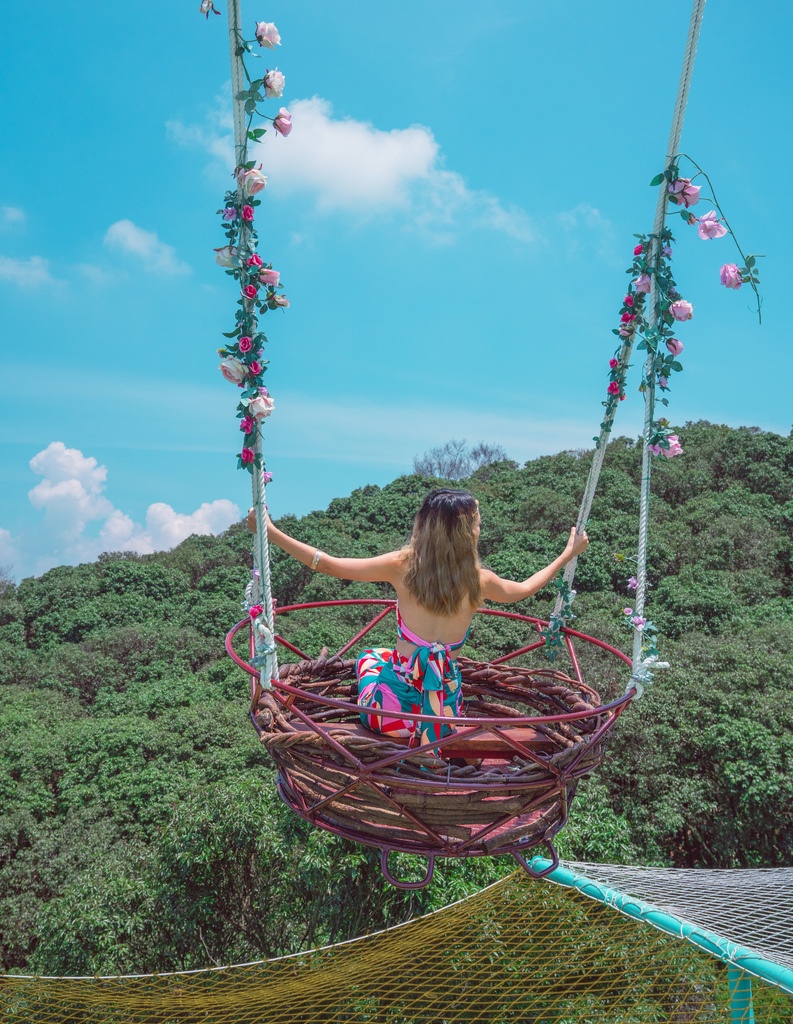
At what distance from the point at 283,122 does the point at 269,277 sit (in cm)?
33

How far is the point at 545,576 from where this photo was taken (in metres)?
2.39

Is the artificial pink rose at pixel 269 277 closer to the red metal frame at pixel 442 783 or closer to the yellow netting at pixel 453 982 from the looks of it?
the red metal frame at pixel 442 783

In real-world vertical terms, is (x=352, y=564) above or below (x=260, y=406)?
below

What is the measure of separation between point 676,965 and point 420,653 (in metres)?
2.29

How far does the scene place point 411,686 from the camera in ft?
6.72

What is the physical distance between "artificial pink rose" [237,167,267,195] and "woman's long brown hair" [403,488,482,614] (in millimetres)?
921

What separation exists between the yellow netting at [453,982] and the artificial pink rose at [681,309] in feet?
7.77

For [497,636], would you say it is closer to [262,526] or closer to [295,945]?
[295,945]

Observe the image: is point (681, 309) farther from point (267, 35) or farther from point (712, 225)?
point (267, 35)

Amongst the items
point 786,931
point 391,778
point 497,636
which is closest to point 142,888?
point 786,931

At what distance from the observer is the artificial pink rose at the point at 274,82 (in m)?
1.56

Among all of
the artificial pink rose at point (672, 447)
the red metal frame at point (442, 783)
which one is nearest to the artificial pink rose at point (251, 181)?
the red metal frame at point (442, 783)

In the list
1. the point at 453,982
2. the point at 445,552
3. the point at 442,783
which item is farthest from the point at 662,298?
the point at 453,982

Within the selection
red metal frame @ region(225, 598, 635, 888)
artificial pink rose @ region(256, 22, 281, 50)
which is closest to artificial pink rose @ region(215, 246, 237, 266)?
artificial pink rose @ region(256, 22, 281, 50)
